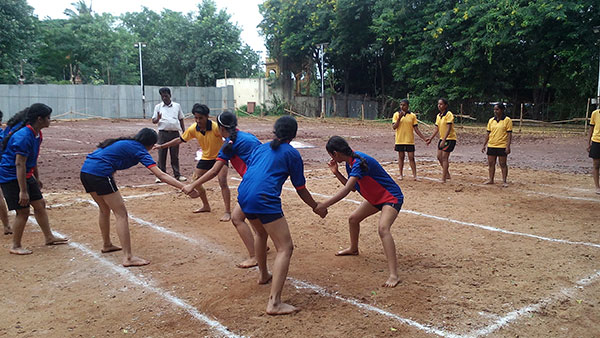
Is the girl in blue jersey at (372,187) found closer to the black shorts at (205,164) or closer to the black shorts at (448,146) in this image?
the black shorts at (205,164)

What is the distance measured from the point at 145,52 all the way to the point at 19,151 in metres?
52.5

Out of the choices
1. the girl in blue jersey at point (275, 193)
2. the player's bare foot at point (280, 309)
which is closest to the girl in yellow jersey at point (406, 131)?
the girl in blue jersey at point (275, 193)

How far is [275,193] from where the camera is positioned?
4.19 m

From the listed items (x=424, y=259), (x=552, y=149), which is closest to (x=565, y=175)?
(x=552, y=149)

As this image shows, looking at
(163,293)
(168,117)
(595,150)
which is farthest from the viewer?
(168,117)

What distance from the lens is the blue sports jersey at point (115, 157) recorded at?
17.6ft

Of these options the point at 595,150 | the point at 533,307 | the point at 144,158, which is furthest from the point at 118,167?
the point at 595,150

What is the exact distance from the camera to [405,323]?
4.03 meters

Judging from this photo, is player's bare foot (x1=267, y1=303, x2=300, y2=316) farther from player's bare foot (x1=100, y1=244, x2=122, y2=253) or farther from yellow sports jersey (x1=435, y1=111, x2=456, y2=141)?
yellow sports jersey (x1=435, y1=111, x2=456, y2=141)

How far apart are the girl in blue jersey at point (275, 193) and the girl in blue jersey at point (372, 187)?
0.57 metres

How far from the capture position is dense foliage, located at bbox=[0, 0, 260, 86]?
148 ft

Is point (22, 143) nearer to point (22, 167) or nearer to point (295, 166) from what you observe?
point (22, 167)

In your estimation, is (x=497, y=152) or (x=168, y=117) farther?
(x=168, y=117)

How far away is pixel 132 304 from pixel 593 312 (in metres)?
4.06
